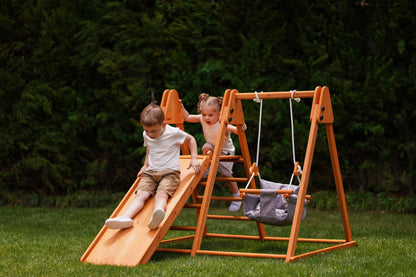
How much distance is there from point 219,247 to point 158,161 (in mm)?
1198

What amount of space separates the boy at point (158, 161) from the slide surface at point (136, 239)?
0.08 meters

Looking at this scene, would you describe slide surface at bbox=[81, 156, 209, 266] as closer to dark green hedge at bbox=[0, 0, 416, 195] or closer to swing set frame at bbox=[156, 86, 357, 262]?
swing set frame at bbox=[156, 86, 357, 262]

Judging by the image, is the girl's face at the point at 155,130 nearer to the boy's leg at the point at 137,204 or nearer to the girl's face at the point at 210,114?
the boy's leg at the point at 137,204

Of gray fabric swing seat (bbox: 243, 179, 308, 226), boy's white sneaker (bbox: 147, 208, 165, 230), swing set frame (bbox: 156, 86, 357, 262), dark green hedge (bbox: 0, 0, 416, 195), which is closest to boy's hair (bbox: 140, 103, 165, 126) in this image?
swing set frame (bbox: 156, 86, 357, 262)

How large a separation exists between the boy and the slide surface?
79mm

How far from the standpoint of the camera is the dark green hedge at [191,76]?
9.96 meters

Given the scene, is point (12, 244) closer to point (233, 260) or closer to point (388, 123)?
point (233, 260)

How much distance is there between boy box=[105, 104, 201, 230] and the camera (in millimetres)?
5496

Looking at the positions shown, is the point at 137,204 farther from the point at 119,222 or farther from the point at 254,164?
the point at 254,164

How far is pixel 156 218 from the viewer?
5.09m


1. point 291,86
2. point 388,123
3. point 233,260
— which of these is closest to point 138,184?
point 233,260

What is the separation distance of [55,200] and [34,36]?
3101mm

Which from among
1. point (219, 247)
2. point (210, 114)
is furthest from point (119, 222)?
point (210, 114)

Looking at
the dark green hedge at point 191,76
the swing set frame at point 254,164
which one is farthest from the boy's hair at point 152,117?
the dark green hedge at point 191,76
